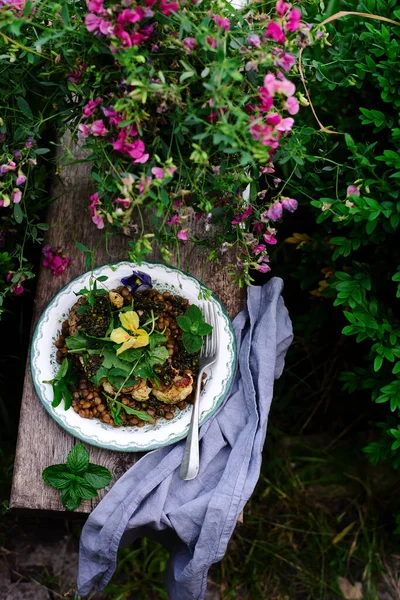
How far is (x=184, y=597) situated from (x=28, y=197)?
106 centimetres

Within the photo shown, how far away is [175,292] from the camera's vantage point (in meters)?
1.50

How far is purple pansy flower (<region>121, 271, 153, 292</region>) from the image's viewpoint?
4.74 feet

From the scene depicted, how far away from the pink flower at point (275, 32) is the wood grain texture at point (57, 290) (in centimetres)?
61

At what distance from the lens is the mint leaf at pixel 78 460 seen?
1400mm

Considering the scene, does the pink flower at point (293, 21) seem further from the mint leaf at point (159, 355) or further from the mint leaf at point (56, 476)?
the mint leaf at point (56, 476)

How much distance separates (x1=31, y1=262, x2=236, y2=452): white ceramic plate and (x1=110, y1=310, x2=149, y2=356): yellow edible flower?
5.3 inches

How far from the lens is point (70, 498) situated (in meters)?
1.43

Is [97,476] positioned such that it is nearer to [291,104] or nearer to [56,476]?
[56,476]

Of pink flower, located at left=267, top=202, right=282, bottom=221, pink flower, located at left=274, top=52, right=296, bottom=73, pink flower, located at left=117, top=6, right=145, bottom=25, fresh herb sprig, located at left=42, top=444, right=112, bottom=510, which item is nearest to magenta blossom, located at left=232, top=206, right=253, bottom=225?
pink flower, located at left=267, top=202, right=282, bottom=221

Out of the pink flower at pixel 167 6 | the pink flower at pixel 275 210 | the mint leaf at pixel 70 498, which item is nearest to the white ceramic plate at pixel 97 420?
the mint leaf at pixel 70 498

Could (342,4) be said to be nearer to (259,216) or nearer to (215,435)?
(259,216)

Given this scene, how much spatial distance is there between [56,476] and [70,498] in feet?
0.20

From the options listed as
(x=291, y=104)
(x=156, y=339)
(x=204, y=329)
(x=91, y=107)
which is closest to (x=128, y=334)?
(x=156, y=339)

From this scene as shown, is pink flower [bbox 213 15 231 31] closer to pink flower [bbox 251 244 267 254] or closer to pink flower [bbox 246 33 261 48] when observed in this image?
pink flower [bbox 246 33 261 48]
